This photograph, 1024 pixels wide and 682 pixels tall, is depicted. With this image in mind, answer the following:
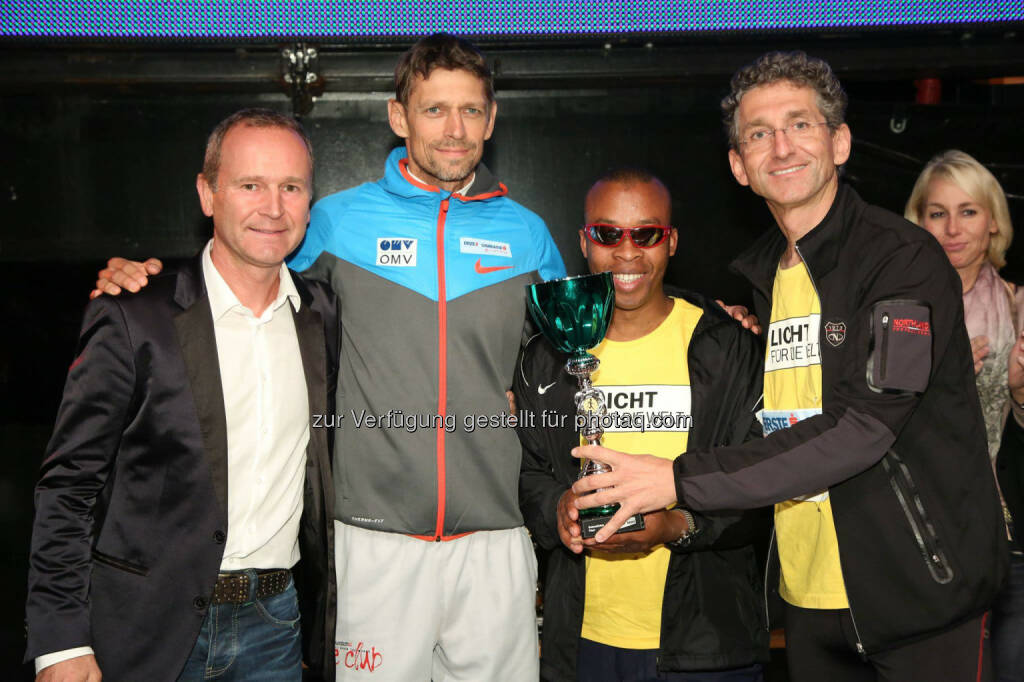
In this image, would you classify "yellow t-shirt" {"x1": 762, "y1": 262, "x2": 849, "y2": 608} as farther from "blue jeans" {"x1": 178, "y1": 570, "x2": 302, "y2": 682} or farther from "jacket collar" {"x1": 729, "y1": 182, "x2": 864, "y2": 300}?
"blue jeans" {"x1": 178, "y1": 570, "x2": 302, "y2": 682}

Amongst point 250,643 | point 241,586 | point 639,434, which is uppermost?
point 639,434

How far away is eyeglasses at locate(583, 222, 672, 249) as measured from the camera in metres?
2.50

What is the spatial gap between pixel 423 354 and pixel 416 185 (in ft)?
1.82

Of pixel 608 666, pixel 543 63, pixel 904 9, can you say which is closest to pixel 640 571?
pixel 608 666

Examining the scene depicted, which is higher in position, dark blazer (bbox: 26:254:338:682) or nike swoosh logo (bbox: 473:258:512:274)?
nike swoosh logo (bbox: 473:258:512:274)

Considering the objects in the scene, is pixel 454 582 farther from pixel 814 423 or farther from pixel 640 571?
pixel 814 423

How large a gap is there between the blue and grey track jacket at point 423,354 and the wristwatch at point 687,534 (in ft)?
1.62

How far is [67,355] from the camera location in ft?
11.3

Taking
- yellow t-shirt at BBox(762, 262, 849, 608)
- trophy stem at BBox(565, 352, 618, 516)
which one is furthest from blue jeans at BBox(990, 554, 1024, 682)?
trophy stem at BBox(565, 352, 618, 516)

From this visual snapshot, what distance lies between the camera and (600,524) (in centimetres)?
211

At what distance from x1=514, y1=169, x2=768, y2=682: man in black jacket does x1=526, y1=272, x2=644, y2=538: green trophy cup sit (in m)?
0.08

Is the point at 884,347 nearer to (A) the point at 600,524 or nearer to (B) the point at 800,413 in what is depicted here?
(B) the point at 800,413

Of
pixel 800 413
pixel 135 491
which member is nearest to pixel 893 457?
pixel 800 413

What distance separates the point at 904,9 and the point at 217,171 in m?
2.59
